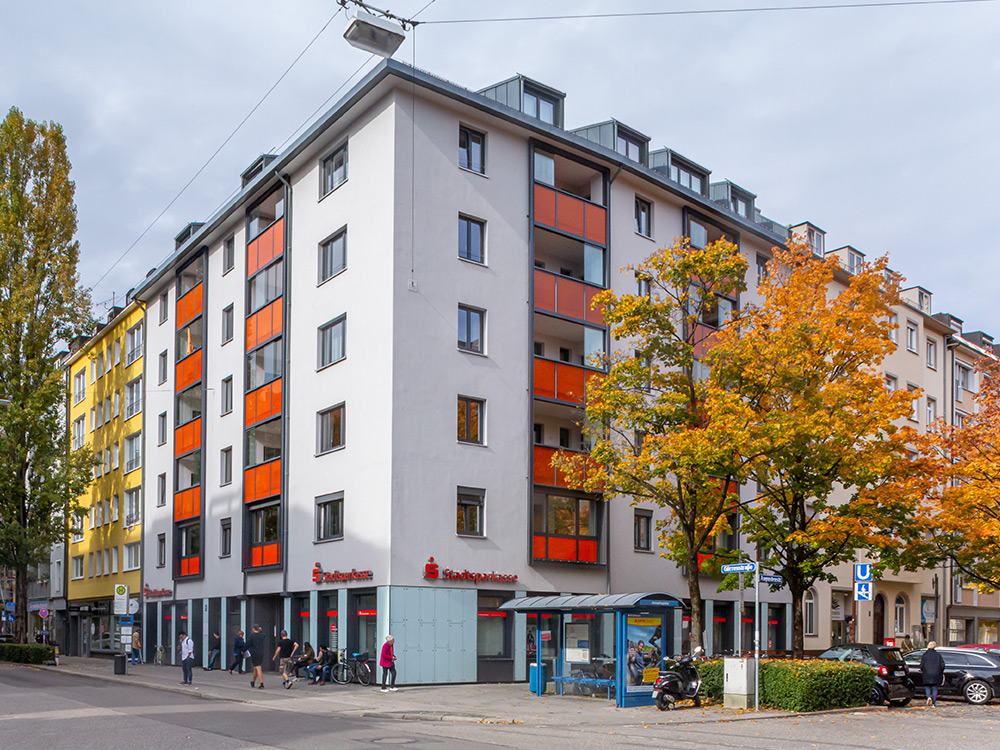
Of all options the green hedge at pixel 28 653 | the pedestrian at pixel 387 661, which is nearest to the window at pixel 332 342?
the pedestrian at pixel 387 661

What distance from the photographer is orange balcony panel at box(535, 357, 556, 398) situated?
3284 centimetres

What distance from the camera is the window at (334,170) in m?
33.3

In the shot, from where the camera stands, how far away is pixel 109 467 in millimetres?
55562

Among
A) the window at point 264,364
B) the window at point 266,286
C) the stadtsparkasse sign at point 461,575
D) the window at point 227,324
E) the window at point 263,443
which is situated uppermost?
the window at point 266,286

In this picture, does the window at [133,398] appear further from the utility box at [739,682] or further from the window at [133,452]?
the utility box at [739,682]

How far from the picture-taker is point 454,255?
31359mm

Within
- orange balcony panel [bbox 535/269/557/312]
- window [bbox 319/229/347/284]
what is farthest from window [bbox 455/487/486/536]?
window [bbox 319/229/347/284]

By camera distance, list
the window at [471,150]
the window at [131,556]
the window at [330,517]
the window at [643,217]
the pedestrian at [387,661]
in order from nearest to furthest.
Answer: the pedestrian at [387,661], the window at [330,517], the window at [471,150], the window at [643,217], the window at [131,556]

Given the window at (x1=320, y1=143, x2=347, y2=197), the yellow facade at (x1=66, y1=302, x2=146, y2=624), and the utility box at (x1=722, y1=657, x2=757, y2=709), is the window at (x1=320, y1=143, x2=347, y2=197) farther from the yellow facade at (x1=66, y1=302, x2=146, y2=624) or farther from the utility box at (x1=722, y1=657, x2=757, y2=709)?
the yellow facade at (x1=66, y1=302, x2=146, y2=624)

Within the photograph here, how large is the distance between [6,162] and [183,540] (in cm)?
1800

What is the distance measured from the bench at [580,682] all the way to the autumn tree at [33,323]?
29567 millimetres

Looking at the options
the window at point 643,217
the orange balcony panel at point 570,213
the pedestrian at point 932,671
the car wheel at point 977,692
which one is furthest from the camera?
the window at point 643,217

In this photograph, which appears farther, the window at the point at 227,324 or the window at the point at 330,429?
the window at the point at 227,324

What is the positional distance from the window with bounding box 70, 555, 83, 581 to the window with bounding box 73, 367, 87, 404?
9.34 m
